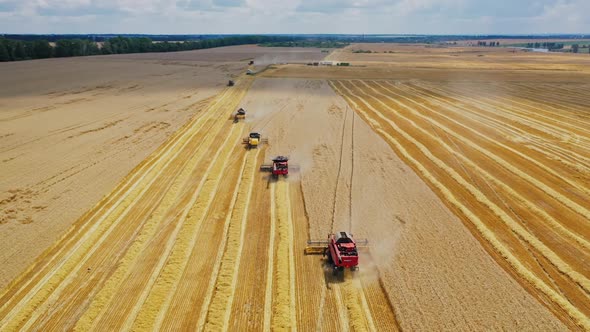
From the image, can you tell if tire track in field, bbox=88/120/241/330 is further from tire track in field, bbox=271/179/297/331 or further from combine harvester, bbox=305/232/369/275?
combine harvester, bbox=305/232/369/275

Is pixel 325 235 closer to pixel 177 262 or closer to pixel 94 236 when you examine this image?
pixel 177 262

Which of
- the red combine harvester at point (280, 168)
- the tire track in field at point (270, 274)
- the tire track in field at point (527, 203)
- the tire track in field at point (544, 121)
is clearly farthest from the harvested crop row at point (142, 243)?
the tire track in field at point (544, 121)

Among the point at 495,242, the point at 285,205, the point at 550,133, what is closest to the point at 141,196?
the point at 285,205

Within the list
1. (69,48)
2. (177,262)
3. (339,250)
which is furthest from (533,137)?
(69,48)

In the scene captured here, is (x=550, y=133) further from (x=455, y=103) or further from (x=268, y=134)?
(x=268, y=134)

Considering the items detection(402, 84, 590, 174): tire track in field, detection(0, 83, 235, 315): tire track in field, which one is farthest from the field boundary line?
detection(0, 83, 235, 315): tire track in field

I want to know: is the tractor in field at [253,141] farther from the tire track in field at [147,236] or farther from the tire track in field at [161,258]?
the tire track in field at [147,236]
